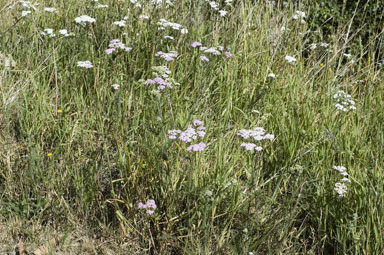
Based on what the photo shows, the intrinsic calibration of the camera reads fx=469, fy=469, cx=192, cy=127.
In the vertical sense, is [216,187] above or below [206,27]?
below

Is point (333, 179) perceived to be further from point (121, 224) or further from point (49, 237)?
point (49, 237)

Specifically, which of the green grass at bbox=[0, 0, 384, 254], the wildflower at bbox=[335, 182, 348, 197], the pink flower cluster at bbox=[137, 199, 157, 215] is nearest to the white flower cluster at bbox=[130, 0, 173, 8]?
the green grass at bbox=[0, 0, 384, 254]

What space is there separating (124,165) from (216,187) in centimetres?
49

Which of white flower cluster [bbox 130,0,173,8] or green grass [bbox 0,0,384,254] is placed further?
white flower cluster [bbox 130,0,173,8]

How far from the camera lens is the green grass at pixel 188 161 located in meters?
2.22

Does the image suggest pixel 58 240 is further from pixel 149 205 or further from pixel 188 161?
pixel 188 161

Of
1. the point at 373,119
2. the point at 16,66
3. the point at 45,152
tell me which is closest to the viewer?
the point at 45,152

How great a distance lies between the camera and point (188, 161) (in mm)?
2445

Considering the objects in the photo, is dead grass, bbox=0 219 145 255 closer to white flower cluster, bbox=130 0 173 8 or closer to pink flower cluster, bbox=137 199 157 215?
pink flower cluster, bbox=137 199 157 215

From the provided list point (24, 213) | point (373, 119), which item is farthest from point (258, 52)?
point (24, 213)

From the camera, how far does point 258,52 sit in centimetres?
353

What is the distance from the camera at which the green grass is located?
7.30 feet

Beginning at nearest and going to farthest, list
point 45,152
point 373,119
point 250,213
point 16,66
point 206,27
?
point 250,213 < point 45,152 < point 373,119 < point 16,66 < point 206,27

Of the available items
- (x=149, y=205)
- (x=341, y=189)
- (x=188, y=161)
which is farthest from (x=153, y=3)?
(x=341, y=189)
